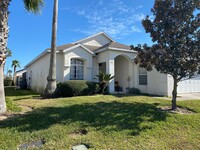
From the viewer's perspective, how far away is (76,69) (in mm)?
17719

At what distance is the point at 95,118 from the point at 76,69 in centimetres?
1041

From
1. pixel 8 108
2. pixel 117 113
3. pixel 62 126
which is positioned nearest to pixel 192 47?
pixel 117 113

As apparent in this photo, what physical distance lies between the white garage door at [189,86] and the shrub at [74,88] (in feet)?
29.2

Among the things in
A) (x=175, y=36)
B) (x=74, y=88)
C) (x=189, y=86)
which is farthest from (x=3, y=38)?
(x=189, y=86)

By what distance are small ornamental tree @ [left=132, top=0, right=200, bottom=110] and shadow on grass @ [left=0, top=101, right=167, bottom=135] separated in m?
2.65

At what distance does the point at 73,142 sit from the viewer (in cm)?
Result: 570

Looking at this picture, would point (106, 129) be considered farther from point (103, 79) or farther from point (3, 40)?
point (103, 79)

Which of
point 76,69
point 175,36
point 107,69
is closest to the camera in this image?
point 175,36

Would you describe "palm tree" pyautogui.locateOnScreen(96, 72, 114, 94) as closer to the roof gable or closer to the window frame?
the window frame

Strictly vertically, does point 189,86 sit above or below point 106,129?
above

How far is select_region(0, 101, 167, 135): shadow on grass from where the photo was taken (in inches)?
271

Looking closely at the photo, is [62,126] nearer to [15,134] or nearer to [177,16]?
[15,134]

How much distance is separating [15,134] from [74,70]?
1188cm

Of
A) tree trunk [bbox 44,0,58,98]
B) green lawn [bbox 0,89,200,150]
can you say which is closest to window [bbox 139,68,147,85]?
green lawn [bbox 0,89,200,150]
